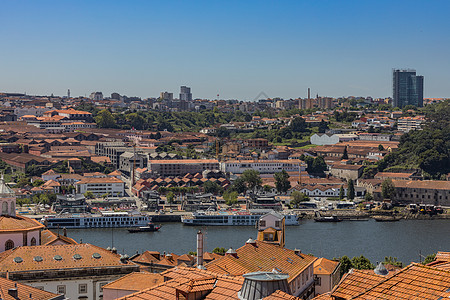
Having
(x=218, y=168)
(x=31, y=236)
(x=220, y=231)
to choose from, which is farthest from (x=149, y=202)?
(x=31, y=236)

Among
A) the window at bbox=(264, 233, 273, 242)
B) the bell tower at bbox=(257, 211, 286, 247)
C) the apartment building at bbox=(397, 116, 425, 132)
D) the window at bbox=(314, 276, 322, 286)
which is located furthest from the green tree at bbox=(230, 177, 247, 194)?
the window at bbox=(314, 276, 322, 286)

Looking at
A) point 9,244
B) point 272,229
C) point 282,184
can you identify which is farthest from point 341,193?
point 9,244

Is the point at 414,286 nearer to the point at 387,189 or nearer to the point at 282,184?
the point at 387,189

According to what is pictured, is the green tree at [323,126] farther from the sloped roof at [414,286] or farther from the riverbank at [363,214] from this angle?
the sloped roof at [414,286]

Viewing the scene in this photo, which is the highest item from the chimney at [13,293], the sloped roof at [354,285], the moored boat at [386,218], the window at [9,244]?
the sloped roof at [354,285]

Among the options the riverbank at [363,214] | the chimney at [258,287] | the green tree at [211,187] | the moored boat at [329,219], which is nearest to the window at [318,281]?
the chimney at [258,287]

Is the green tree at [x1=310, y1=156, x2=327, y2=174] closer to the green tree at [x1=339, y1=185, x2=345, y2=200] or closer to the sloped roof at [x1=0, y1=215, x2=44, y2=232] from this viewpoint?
the green tree at [x1=339, y1=185, x2=345, y2=200]
